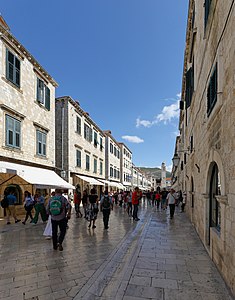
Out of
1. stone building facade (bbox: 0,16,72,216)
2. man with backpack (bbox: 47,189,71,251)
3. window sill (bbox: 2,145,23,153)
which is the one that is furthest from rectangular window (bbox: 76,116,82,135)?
man with backpack (bbox: 47,189,71,251)

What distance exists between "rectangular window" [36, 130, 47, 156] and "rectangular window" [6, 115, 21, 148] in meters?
2.29

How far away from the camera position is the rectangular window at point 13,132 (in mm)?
12729

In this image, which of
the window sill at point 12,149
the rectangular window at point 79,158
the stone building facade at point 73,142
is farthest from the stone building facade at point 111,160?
the window sill at point 12,149

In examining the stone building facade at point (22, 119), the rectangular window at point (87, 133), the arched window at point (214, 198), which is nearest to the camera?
the arched window at point (214, 198)

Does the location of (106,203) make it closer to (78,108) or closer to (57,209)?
(57,209)

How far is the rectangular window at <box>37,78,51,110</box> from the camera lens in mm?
16444

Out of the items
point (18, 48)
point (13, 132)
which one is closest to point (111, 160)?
point (13, 132)

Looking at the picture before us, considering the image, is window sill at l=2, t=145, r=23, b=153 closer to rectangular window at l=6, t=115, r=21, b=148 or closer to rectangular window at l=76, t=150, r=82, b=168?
rectangular window at l=6, t=115, r=21, b=148

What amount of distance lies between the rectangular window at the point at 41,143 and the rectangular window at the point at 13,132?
229 centimetres

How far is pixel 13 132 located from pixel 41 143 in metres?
3.34

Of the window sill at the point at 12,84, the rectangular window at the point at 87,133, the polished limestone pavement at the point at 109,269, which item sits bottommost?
the polished limestone pavement at the point at 109,269

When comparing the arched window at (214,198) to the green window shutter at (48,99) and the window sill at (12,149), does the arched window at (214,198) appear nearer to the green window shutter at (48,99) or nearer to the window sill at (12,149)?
the window sill at (12,149)

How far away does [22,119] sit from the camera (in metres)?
14.2

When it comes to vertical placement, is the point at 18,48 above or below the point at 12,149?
above
